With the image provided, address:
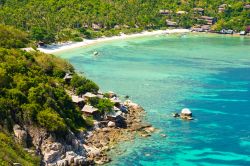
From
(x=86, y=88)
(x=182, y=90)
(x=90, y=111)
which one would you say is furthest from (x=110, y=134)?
(x=182, y=90)

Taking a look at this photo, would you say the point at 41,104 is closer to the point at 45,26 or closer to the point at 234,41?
the point at 45,26

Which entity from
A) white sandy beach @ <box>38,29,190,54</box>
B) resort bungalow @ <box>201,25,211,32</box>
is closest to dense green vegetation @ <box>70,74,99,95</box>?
white sandy beach @ <box>38,29,190,54</box>

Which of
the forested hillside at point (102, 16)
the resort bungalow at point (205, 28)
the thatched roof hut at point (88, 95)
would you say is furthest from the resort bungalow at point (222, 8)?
the thatched roof hut at point (88, 95)

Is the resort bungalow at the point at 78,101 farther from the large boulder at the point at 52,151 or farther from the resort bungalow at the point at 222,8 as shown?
the resort bungalow at the point at 222,8

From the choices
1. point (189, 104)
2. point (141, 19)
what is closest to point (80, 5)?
point (141, 19)

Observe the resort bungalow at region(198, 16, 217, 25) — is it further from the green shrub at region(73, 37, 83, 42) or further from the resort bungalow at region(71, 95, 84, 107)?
the resort bungalow at region(71, 95, 84, 107)
